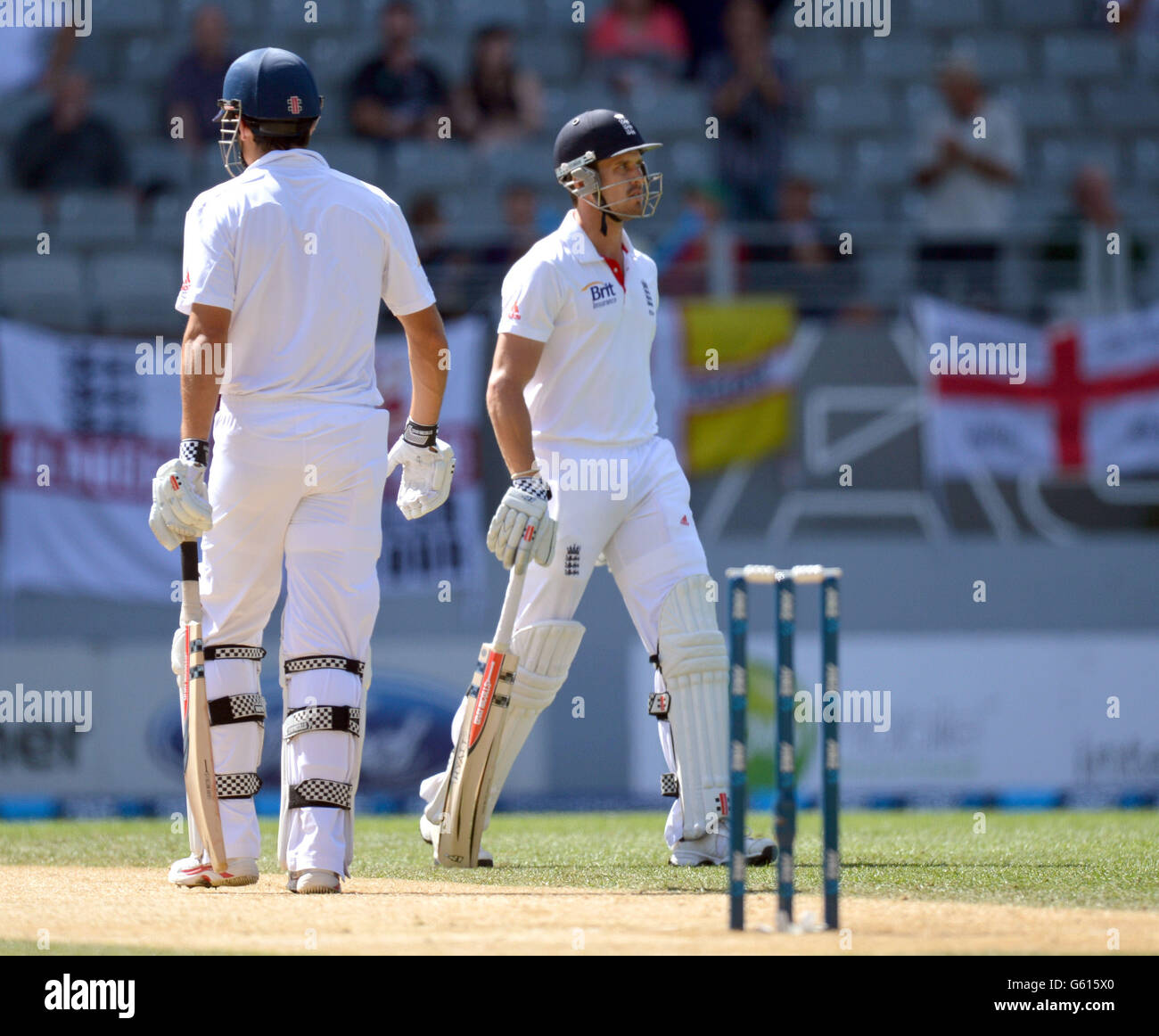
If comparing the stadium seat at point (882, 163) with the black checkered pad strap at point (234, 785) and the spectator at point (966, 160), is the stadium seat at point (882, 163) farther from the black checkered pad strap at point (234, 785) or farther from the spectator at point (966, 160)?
the black checkered pad strap at point (234, 785)

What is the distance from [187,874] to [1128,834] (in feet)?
12.0

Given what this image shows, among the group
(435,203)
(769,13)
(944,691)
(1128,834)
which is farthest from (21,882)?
(769,13)

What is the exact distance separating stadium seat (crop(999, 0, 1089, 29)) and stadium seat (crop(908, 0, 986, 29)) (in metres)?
0.25

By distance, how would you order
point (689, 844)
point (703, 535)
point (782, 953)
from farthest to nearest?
point (703, 535) < point (689, 844) < point (782, 953)

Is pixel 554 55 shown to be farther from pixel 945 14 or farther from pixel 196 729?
pixel 196 729

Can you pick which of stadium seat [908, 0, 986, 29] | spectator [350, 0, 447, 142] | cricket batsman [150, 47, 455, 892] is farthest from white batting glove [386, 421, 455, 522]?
stadium seat [908, 0, 986, 29]

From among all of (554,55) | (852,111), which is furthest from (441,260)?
(852,111)

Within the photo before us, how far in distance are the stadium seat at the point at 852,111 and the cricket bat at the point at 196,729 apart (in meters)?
11.0

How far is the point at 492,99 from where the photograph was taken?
47.8 feet

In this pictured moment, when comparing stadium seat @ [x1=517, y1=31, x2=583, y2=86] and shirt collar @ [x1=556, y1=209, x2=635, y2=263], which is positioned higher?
stadium seat @ [x1=517, y1=31, x2=583, y2=86]

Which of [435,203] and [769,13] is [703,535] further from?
[769,13]

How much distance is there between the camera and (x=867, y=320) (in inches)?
520

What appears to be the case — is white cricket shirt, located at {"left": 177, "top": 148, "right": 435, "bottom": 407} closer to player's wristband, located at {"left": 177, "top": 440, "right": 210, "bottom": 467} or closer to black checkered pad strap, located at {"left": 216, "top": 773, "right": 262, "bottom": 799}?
player's wristband, located at {"left": 177, "top": 440, "right": 210, "bottom": 467}

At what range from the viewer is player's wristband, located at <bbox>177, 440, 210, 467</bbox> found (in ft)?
17.5
